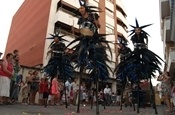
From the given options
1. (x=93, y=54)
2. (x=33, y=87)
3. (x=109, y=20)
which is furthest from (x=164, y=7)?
(x=93, y=54)

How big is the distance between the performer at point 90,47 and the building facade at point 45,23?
1619cm

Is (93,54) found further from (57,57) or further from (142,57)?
(57,57)

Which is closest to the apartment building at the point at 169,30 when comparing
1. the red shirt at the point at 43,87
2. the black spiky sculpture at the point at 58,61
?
the red shirt at the point at 43,87

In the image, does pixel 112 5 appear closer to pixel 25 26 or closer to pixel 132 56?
pixel 25 26

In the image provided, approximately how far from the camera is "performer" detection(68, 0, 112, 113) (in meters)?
8.33

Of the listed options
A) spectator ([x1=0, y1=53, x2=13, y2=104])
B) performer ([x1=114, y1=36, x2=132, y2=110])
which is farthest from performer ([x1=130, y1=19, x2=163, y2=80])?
spectator ([x1=0, y1=53, x2=13, y2=104])

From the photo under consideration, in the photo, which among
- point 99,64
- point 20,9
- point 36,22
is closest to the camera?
point 99,64

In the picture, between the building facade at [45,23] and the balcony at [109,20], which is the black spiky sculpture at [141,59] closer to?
the building facade at [45,23]

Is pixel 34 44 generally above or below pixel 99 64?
above

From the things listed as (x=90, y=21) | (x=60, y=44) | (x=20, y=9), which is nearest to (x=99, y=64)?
(x=90, y=21)

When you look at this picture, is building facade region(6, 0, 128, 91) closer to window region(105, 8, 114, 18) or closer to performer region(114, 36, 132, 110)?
window region(105, 8, 114, 18)

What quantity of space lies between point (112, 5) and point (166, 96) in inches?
1279

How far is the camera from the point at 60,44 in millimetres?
10836

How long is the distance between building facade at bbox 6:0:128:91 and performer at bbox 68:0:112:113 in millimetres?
16195
